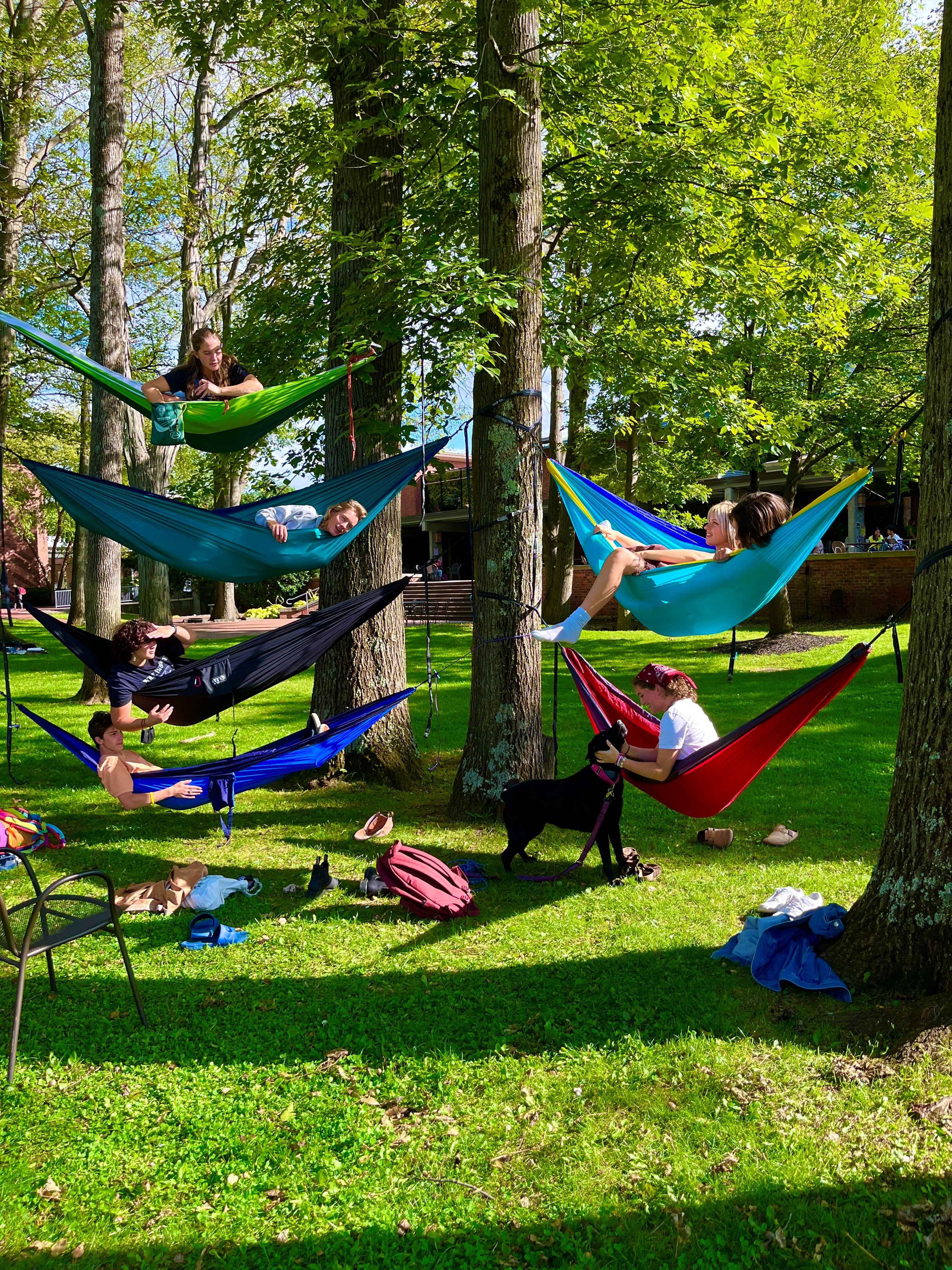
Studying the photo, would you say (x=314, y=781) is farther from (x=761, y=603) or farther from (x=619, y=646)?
(x=619, y=646)

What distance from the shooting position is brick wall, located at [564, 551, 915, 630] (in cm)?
1413

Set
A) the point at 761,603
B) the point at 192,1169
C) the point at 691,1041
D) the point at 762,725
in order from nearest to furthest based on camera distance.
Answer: the point at 192,1169 → the point at 691,1041 → the point at 762,725 → the point at 761,603

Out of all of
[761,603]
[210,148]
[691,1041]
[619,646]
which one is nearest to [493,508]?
[761,603]

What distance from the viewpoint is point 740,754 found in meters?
3.61

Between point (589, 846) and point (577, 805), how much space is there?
21 centimetres

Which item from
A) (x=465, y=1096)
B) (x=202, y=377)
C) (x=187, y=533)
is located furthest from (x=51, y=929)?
(x=202, y=377)

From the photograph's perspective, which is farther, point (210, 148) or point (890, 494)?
point (890, 494)

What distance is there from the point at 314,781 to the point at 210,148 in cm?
911

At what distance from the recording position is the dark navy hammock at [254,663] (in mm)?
4422

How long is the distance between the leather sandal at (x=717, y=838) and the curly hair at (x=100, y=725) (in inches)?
117

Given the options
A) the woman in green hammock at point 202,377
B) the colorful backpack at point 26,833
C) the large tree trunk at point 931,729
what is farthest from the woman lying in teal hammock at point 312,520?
the large tree trunk at point 931,729

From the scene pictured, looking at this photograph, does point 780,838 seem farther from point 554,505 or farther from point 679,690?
point 554,505

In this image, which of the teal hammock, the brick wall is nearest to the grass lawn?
the teal hammock

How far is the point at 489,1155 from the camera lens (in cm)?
229
